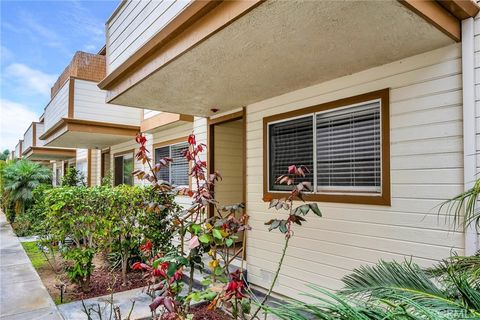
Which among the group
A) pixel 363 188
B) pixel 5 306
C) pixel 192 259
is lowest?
pixel 5 306

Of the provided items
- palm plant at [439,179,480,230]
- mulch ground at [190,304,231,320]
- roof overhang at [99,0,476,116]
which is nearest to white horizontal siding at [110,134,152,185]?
roof overhang at [99,0,476,116]

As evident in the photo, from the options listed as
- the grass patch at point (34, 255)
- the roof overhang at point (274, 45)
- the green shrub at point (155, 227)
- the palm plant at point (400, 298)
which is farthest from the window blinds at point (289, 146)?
the grass patch at point (34, 255)

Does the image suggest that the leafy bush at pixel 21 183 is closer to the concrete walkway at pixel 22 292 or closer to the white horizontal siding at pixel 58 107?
the white horizontal siding at pixel 58 107

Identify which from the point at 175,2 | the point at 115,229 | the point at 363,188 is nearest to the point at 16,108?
the point at 115,229

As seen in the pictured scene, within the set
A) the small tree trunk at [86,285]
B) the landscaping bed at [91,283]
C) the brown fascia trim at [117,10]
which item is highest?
the brown fascia trim at [117,10]

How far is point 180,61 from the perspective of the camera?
129 inches

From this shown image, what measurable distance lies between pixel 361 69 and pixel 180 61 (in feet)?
6.58

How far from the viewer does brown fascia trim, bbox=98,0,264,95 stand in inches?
95.9

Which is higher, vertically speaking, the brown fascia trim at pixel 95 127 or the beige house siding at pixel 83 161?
the brown fascia trim at pixel 95 127

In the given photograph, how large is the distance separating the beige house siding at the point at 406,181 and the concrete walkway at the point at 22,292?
3348 mm

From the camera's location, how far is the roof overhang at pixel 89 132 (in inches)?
326

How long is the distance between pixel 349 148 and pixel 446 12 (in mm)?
1582

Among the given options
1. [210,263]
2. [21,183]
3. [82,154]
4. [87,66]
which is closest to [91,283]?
[210,263]

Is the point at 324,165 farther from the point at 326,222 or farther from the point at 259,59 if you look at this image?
the point at 259,59
